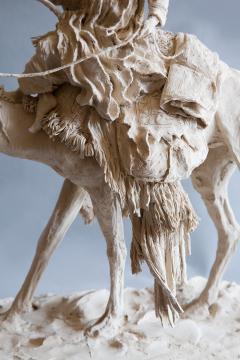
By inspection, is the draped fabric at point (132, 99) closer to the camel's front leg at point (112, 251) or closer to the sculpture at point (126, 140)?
the sculpture at point (126, 140)

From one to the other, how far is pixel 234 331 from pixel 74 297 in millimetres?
632

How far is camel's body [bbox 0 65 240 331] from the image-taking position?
1.95m

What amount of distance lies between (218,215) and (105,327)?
2.04ft

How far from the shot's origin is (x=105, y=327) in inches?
84.8

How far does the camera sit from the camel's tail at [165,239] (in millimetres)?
1947

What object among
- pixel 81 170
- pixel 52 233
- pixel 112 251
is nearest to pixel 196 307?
pixel 112 251

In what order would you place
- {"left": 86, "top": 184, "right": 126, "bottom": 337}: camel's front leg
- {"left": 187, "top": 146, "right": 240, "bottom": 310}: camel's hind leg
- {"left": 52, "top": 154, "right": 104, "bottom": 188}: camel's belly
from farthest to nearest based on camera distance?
{"left": 187, "top": 146, "right": 240, "bottom": 310}: camel's hind leg, {"left": 86, "top": 184, "right": 126, "bottom": 337}: camel's front leg, {"left": 52, "top": 154, "right": 104, "bottom": 188}: camel's belly

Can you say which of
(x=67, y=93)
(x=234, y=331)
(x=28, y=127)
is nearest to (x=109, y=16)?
(x=67, y=93)

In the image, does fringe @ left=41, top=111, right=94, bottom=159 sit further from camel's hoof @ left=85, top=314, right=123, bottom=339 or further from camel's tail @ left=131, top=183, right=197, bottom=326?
camel's hoof @ left=85, top=314, right=123, bottom=339

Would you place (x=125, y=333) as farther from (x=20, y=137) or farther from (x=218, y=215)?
(x=20, y=137)

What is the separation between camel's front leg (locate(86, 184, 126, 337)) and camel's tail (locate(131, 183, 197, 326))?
0.28 feet

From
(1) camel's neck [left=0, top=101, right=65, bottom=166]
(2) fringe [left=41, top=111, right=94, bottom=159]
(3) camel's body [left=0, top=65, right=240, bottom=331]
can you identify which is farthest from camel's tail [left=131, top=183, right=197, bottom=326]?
(1) camel's neck [left=0, top=101, right=65, bottom=166]

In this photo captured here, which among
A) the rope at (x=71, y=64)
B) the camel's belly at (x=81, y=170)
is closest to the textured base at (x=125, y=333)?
the camel's belly at (x=81, y=170)

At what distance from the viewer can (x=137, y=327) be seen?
2.26 meters
